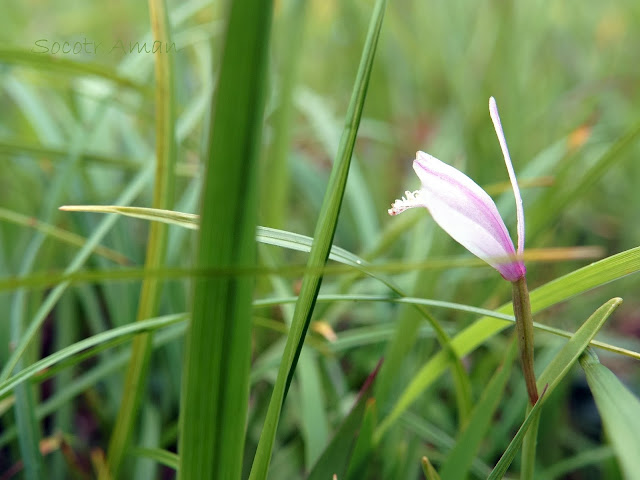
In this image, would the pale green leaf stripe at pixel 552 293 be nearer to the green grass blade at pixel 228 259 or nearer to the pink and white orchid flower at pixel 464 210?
the pink and white orchid flower at pixel 464 210

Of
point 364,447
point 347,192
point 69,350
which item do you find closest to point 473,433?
point 364,447

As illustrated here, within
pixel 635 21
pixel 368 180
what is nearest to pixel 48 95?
pixel 368 180

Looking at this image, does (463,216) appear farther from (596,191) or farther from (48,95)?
(48,95)

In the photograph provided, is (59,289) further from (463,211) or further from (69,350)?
(463,211)

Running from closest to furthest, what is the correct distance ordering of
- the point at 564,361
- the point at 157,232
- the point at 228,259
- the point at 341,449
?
the point at 228,259, the point at 564,361, the point at 341,449, the point at 157,232

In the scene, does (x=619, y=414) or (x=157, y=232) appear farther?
(x=157, y=232)

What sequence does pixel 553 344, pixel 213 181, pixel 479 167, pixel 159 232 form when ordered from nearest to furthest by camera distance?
pixel 213 181 → pixel 159 232 → pixel 553 344 → pixel 479 167
